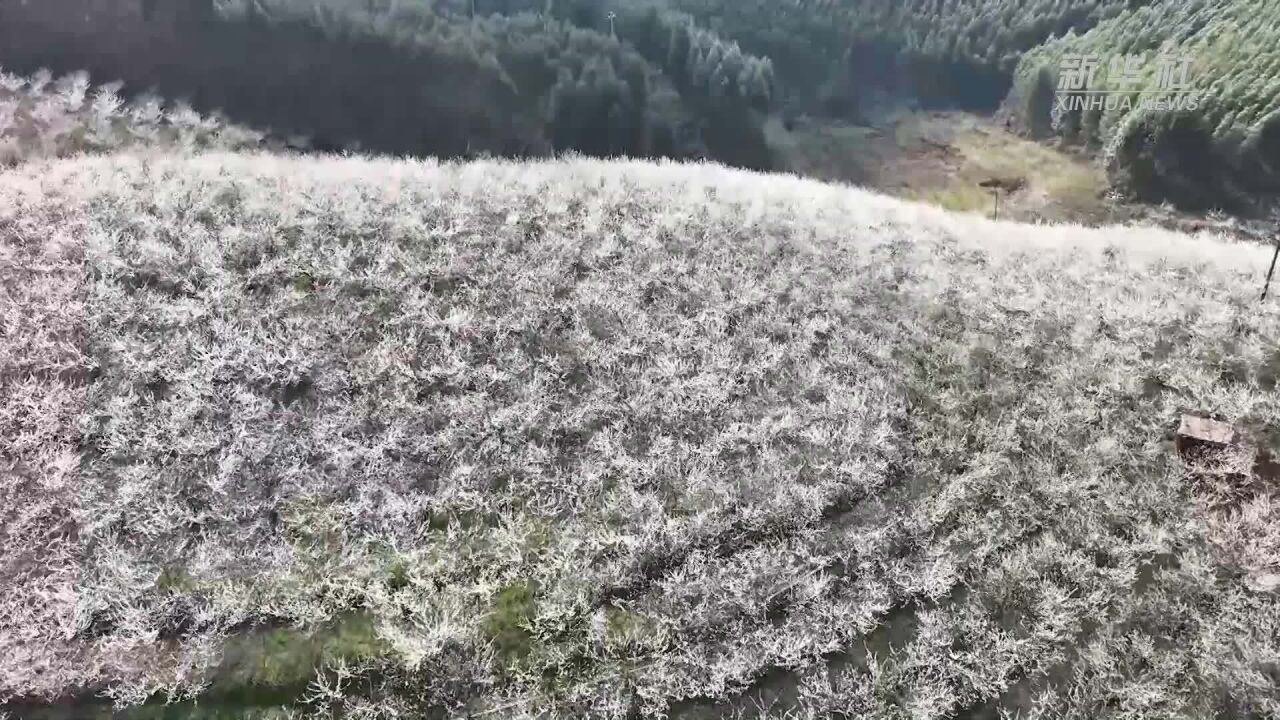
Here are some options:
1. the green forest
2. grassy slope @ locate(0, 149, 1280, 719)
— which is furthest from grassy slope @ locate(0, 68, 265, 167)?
grassy slope @ locate(0, 149, 1280, 719)

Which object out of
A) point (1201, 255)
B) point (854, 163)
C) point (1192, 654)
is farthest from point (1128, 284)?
point (854, 163)

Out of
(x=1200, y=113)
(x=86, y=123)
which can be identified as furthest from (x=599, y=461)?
(x=1200, y=113)

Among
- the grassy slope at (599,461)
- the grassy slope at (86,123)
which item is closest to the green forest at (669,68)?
the grassy slope at (86,123)

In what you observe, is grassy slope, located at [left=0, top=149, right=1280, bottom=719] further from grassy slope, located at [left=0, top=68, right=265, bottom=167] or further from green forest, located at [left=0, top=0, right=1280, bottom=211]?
green forest, located at [left=0, top=0, right=1280, bottom=211]

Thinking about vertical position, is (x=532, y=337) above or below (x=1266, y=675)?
above

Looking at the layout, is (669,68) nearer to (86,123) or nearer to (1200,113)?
(1200,113)

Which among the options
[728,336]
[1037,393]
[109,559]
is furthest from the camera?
[728,336]

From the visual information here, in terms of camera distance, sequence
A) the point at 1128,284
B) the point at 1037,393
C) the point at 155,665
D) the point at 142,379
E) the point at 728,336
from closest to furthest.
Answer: the point at 155,665 < the point at 142,379 < the point at 1037,393 < the point at 728,336 < the point at 1128,284

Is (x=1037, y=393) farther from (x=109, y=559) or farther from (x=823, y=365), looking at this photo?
(x=109, y=559)
